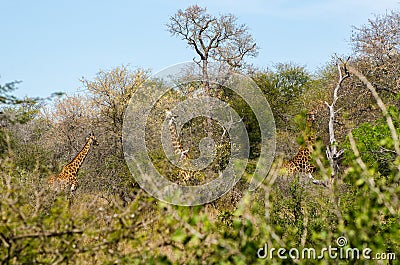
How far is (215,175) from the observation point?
442 inches

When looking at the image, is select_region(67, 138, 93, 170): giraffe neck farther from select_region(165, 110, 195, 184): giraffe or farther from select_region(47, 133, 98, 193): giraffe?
select_region(165, 110, 195, 184): giraffe

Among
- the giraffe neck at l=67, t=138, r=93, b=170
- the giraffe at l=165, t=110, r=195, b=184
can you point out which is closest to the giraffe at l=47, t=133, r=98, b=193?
the giraffe neck at l=67, t=138, r=93, b=170

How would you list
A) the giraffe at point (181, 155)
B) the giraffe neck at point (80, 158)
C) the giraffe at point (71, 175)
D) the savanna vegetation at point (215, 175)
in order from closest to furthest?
the savanna vegetation at point (215, 175)
the giraffe at point (181, 155)
the giraffe at point (71, 175)
the giraffe neck at point (80, 158)

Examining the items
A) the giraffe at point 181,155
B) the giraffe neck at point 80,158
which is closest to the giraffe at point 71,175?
the giraffe neck at point 80,158

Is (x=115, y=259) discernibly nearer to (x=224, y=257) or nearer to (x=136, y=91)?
(x=224, y=257)

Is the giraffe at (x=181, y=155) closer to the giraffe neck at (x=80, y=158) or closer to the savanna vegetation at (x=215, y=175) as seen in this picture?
the savanna vegetation at (x=215, y=175)

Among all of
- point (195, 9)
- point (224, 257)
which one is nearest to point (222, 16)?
point (195, 9)

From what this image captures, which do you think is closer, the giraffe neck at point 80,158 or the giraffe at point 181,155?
the giraffe at point 181,155

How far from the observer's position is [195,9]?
18.7m

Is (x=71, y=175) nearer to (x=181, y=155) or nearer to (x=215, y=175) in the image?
(x=181, y=155)

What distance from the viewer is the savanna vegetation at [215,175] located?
9.64ft

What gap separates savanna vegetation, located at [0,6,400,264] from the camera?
294cm

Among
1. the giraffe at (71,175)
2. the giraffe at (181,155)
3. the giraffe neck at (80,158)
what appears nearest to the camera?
the giraffe at (181,155)

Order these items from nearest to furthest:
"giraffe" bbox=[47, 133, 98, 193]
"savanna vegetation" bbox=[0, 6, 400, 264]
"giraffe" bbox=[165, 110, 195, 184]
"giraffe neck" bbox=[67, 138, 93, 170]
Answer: "savanna vegetation" bbox=[0, 6, 400, 264] → "giraffe" bbox=[165, 110, 195, 184] → "giraffe" bbox=[47, 133, 98, 193] → "giraffe neck" bbox=[67, 138, 93, 170]
